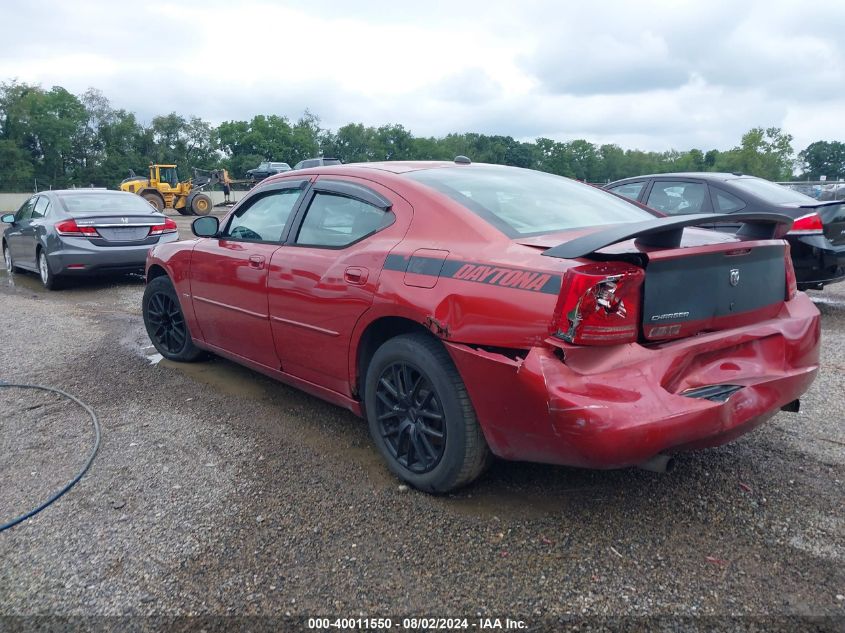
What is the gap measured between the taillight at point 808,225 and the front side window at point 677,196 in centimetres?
92

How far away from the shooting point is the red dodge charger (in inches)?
93.7

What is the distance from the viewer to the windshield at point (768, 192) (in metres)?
6.62

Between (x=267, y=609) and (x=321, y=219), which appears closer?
(x=267, y=609)

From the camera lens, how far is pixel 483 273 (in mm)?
2639

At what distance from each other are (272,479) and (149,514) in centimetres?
57

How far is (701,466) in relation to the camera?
10.6 ft

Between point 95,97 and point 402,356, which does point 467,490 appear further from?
point 95,97

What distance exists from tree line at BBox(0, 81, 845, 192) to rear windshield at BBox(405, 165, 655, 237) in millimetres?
52973

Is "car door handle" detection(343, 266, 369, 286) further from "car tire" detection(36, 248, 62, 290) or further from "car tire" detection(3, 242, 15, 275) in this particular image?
"car tire" detection(3, 242, 15, 275)

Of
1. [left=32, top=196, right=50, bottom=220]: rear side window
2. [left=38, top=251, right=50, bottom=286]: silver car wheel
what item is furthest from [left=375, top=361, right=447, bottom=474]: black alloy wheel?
[left=32, top=196, right=50, bottom=220]: rear side window

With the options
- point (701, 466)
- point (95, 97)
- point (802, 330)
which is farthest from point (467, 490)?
point (95, 97)

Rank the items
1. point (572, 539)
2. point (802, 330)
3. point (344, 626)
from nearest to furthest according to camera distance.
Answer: point (344, 626)
point (572, 539)
point (802, 330)

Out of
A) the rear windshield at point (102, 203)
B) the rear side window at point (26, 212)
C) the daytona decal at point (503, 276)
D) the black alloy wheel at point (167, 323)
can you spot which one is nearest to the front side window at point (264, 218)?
the black alloy wheel at point (167, 323)

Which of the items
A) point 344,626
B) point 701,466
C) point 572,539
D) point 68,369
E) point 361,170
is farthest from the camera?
point 68,369
